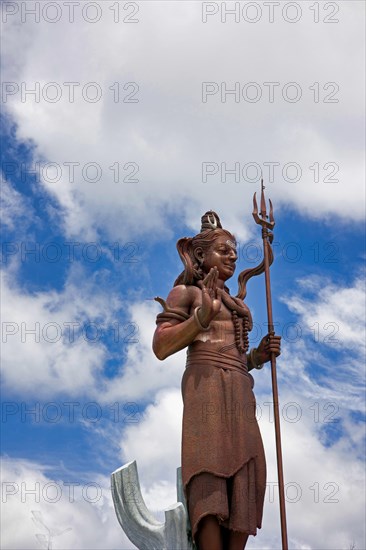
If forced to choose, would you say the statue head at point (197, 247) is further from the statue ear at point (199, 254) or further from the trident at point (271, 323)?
the trident at point (271, 323)

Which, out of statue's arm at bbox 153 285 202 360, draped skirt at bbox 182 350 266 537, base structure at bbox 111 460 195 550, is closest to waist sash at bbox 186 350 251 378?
draped skirt at bbox 182 350 266 537

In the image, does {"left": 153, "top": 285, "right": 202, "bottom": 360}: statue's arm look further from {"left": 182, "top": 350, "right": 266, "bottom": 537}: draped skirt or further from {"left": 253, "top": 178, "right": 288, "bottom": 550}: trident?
{"left": 253, "top": 178, "right": 288, "bottom": 550}: trident

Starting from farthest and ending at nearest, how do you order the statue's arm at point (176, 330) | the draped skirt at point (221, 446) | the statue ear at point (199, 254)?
the statue ear at point (199, 254)
the statue's arm at point (176, 330)
the draped skirt at point (221, 446)

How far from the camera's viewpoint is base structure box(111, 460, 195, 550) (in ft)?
19.7

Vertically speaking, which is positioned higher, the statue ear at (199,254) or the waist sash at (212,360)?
the statue ear at (199,254)

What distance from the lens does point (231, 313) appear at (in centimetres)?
668

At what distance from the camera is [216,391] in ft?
20.5

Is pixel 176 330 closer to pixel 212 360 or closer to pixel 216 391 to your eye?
pixel 212 360

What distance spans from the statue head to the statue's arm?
185mm

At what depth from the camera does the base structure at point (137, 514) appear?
19.7ft

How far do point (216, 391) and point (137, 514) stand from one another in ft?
3.93

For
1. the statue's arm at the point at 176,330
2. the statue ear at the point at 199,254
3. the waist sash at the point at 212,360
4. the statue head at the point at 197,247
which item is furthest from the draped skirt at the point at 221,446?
the statue ear at the point at 199,254

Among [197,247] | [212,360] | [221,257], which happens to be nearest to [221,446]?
[212,360]

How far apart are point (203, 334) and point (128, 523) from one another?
1.68m
